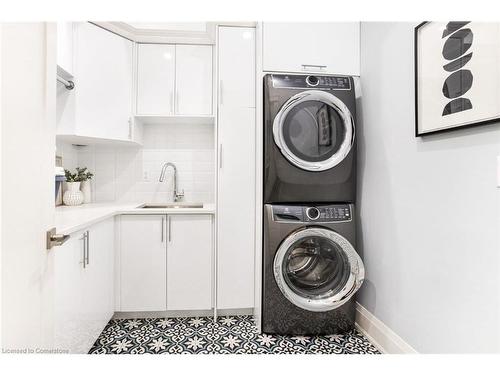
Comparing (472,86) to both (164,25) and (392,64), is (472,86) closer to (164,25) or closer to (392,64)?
(392,64)

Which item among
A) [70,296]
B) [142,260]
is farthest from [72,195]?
[70,296]

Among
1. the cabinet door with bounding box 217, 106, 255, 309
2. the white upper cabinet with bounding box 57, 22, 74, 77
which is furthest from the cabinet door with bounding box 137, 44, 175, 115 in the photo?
the cabinet door with bounding box 217, 106, 255, 309

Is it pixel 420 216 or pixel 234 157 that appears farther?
pixel 234 157

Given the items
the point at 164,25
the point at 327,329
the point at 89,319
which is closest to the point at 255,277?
the point at 327,329

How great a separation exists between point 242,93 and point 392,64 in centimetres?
104

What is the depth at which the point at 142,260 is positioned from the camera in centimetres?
219

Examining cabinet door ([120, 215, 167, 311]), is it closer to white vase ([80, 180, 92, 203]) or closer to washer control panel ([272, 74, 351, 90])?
white vase ([80, 180, 92, 203])

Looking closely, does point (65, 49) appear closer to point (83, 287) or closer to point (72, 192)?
point (72, 192)

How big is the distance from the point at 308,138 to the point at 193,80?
128cm

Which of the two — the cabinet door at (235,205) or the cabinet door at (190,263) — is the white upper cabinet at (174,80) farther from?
the cabinet door at (190,263)

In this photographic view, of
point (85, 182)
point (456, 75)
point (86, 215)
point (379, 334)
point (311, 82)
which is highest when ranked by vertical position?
point (311, 82)

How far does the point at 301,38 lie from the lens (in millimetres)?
1998

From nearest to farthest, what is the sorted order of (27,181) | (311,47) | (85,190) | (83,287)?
(27,181), (83,287), (311,47), (85,190)

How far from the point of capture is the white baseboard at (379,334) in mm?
1619
